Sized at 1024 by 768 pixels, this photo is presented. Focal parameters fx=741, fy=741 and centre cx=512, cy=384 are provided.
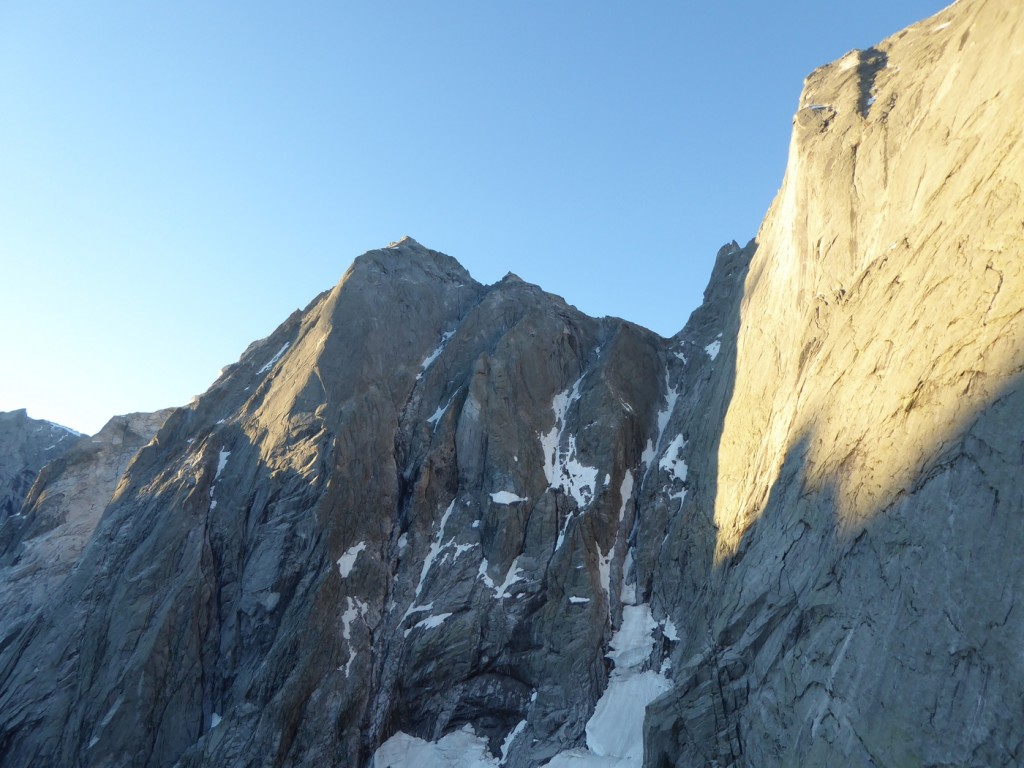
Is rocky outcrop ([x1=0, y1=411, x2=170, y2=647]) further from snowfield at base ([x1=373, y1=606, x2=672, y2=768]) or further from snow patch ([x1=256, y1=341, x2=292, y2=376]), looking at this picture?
snowfield at base ([x1=373, y1=606, x2=672, y2=768])

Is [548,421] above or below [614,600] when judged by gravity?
above

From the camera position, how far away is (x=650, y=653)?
1371 inches

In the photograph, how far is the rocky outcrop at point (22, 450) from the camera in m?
79.8

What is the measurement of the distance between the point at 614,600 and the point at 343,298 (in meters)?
31.9

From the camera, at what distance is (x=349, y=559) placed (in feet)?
136

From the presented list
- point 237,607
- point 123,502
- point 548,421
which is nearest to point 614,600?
point 548,421

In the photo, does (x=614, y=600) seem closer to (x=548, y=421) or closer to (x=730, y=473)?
(x=730, y=473)

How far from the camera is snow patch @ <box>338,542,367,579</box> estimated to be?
40.9 metres

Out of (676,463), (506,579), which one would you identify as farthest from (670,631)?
(676,463)

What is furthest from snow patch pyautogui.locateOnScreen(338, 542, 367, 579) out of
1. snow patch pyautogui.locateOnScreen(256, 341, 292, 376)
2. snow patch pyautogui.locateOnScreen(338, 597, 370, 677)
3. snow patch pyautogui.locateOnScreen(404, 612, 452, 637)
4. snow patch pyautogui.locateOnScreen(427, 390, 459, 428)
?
snow patch pyautogui.locateOnScreen(256, 341, 292, 376)

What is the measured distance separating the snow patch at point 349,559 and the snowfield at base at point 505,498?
25.9 ft

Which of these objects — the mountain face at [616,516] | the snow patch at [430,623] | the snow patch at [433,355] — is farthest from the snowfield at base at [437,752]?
the snow patch at [433,355]

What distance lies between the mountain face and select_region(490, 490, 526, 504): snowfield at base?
0.12m

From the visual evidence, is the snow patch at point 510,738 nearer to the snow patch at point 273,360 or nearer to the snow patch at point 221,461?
the snow patch at point 221,461
